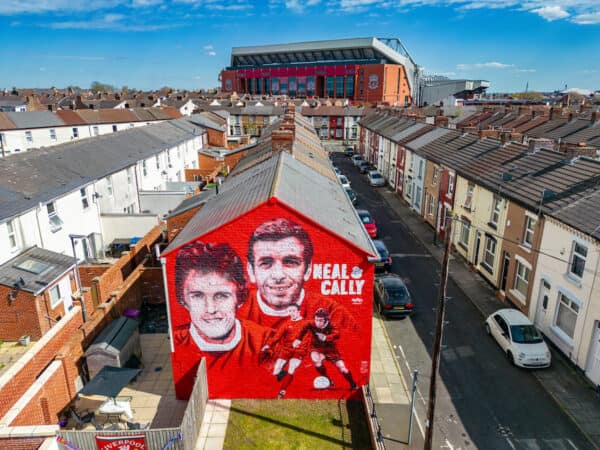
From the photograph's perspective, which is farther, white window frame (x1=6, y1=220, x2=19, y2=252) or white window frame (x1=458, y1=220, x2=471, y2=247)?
white window frame (x1=458, y1=220, x2=471, y2=247)

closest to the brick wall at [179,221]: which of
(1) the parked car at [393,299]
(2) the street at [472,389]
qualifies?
(1) the parked car at [393,299]

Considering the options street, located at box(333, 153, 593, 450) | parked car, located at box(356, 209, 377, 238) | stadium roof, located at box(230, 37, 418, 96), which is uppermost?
stadium roof, located at box(230, 37, 418, 96)

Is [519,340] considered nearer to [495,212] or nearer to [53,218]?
[495,212]

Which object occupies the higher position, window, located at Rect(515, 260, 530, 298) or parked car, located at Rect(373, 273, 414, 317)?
window, located at Rect(515, 260, 530, 298)

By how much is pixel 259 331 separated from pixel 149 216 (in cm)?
1706

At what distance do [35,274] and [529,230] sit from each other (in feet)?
75.3

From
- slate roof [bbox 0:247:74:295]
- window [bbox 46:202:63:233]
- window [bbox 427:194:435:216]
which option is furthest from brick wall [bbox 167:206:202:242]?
window [bbox 427:194:435:216]

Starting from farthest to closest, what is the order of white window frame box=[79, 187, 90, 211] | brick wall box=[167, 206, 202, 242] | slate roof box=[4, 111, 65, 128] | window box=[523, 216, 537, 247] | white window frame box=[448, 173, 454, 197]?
slate roof box=[4, 111, 65, 128]
white window frame box=[448, 173, 454, 197]
white window frame box=[79, 187, 90, 211]
brick wall box=[167, 206, 202, 242]
window box=[523, 216, 537, 247]

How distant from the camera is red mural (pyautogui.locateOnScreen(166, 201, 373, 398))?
12.9 metres

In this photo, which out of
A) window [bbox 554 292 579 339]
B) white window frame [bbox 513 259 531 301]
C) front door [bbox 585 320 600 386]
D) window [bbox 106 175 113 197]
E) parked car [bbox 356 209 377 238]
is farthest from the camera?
parked car [bbox 356 209 377 238]

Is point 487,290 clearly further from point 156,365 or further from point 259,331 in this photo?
point 156,365

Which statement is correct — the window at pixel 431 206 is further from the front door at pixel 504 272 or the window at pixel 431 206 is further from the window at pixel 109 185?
the window at pixel 109 185

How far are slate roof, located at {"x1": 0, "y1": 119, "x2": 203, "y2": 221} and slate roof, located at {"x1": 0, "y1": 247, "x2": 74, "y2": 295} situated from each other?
83.8 inches

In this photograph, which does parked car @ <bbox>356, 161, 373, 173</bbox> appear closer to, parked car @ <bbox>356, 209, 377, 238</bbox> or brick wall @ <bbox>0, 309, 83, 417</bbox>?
parked car @ <bbox>356, 209, 377, 238</bbox>
